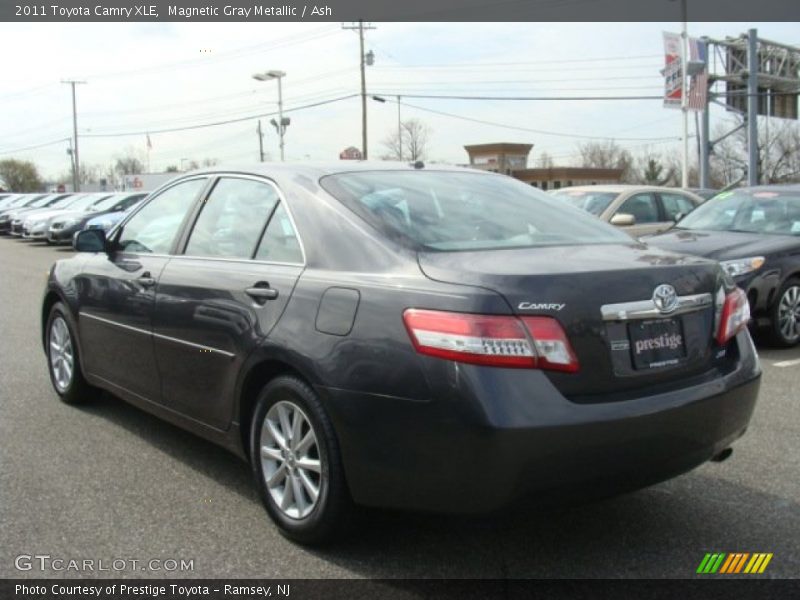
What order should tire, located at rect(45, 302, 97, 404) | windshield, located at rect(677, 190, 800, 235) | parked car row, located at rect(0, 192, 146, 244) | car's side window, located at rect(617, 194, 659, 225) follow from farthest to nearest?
1. parked car row, located at rect(0, 192, 146, 244)
2. car's side window, located at rect(617, 194, 659, 225)
3. windshield, located at rect(677, 190, 800, 235)
4. tire, located at rect(45, 302, 97, 404)

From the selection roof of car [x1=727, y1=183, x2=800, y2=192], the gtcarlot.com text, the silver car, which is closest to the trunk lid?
the gtcarlot.com text

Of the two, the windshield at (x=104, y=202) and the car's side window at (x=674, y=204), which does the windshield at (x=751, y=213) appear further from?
the windshield at (x=104, y=202)

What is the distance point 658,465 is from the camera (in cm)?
292

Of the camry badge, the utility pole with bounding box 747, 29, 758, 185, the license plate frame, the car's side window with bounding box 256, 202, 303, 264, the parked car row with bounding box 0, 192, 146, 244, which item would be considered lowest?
the license plate frame

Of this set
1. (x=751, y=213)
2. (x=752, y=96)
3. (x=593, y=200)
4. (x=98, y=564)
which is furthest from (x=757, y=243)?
(x=752, y=96)

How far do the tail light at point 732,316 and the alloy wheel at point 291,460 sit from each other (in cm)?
169

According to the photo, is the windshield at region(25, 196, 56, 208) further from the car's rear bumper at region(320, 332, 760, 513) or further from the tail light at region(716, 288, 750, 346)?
the tail light at region(716, 288, 750, 346)

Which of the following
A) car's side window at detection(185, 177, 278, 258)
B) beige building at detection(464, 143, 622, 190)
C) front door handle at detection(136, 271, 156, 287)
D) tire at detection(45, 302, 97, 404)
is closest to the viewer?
car's side window at detection(185, 177, 278, 258)

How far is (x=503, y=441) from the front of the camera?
260 centimetres

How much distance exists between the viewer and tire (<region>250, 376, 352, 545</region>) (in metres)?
3.06

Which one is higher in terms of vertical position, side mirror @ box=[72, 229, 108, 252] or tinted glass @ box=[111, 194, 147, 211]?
tinted glass @ box=[111, 194, 147, 211]

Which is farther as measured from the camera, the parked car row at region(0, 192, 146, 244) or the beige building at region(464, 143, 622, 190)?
the beige building at region(464, 143, 622, 190)

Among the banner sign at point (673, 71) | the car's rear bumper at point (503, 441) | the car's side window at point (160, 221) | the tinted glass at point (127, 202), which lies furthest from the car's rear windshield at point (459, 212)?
the banner sign at point (673, 71)

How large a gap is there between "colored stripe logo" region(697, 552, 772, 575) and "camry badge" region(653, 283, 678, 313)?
1022mm
